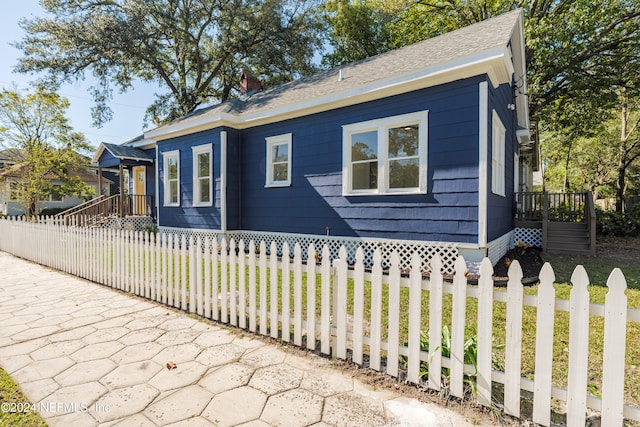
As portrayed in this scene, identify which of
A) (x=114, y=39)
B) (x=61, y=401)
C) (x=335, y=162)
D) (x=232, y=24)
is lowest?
(x=61, y=401)

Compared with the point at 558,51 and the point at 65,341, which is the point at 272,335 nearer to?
the point at 65,341

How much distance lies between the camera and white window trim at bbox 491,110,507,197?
6949mm

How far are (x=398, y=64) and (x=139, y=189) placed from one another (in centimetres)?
1400

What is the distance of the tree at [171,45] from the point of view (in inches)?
661

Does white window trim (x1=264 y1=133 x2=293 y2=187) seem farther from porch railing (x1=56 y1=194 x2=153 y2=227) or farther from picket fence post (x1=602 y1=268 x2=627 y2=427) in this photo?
porch railing (x1=56 y1=194 x2=153 y2=227)

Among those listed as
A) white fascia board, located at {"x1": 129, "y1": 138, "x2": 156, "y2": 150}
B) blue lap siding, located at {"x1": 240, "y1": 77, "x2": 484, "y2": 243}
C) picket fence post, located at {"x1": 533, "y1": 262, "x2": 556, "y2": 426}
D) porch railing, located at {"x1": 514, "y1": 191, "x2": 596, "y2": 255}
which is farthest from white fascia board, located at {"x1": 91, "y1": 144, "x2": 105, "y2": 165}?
picket fence post, located at {"x1": 533, "y1": 262, "x2": 556, "y2": 426}

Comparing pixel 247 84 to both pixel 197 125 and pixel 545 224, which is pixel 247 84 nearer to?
pixel 197 125

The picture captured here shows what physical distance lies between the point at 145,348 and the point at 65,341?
0.94m

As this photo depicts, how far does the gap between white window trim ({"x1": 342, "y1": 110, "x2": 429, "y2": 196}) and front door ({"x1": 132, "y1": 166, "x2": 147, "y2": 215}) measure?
11.3m

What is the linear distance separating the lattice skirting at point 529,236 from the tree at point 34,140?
19.8 m

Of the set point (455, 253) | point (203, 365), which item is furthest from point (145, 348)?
point (455, 253)

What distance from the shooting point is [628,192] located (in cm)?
2453

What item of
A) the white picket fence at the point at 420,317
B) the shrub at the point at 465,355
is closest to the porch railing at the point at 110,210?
the white picket fence at the point at 420,317

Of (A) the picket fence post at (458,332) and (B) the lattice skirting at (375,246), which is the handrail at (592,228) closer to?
(B) the lattice skirting at (375,246)
